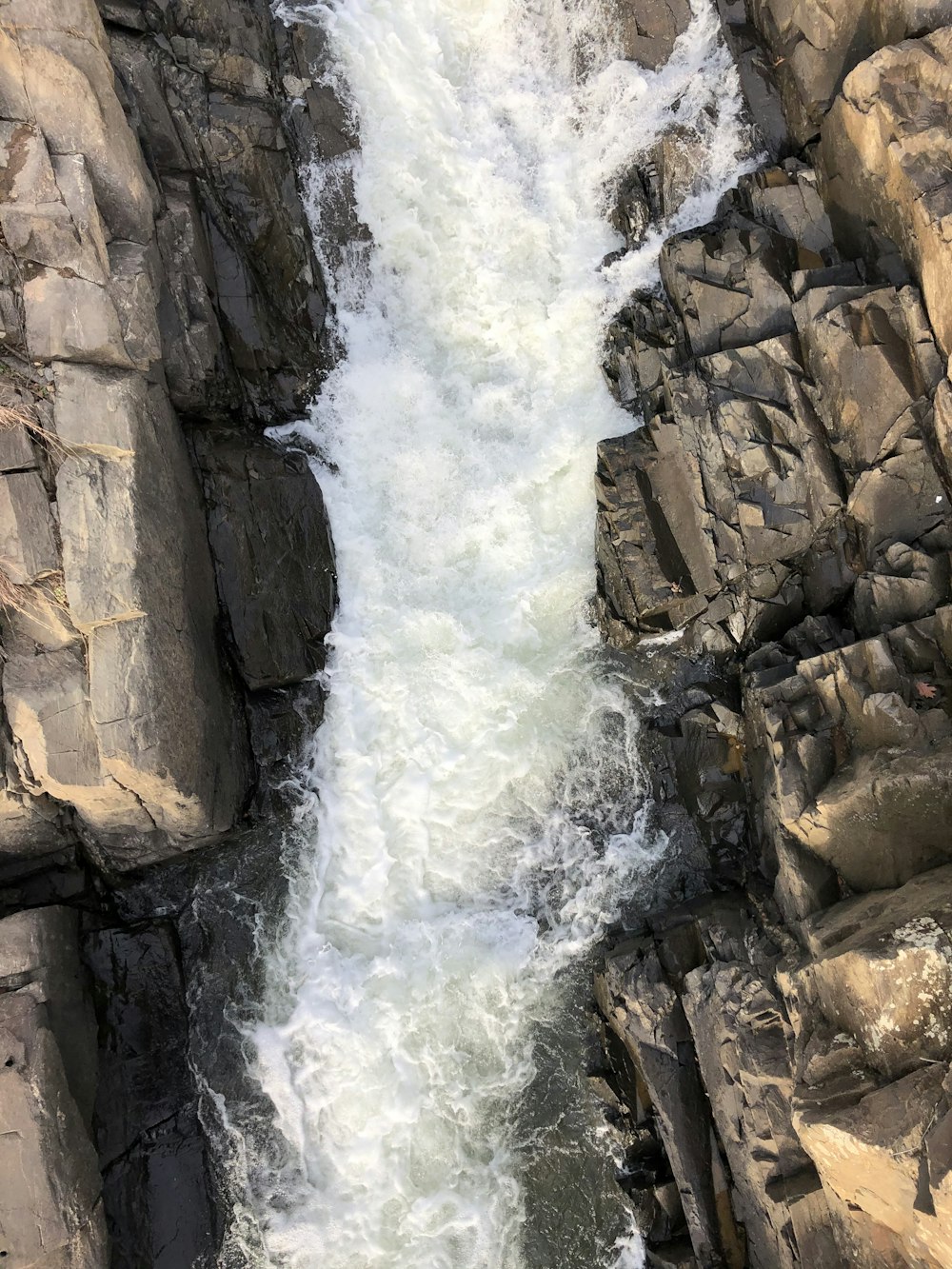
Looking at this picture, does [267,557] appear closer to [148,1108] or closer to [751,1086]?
[148,1108]

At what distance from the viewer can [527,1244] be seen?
9.61m

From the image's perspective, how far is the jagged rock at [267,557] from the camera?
35.0ft

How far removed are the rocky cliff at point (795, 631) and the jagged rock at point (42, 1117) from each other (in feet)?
20.1

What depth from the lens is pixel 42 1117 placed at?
8688mm

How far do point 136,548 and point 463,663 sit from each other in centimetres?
435

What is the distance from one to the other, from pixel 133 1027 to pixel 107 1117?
99cm

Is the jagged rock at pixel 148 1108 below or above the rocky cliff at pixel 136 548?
below

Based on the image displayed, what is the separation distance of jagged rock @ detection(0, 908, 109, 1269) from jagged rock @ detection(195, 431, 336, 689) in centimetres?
406

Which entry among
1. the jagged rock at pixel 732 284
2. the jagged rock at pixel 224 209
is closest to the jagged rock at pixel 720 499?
the jagged rock at pixel 732 284

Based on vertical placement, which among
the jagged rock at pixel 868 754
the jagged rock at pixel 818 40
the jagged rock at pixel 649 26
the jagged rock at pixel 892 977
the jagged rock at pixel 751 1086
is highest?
the jagged rock at pixel 649 26

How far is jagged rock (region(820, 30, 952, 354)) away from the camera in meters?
9.26

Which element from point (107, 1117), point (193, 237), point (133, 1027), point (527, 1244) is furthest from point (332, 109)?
point (527, 1244)

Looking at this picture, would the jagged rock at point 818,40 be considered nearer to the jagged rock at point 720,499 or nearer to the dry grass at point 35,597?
the jagged rock at point 720,499

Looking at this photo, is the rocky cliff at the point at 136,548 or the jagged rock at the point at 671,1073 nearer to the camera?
the rocky cliff at the point at 136,548
